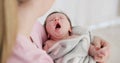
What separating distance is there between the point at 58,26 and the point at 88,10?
2.01 ft

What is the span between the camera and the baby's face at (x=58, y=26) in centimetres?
95

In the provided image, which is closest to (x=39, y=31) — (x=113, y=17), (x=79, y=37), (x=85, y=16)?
(x=79, y=37)

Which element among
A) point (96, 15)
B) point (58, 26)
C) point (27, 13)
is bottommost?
point (96, 15)

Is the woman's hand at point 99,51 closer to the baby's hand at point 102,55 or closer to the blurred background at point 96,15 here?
the baby's hand at point 102,55

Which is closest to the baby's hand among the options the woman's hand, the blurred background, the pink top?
the woman's hand

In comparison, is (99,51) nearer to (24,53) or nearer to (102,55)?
(102,55)

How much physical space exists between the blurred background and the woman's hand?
0.43m

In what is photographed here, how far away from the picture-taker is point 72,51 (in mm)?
905

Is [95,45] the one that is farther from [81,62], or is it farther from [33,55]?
[33,55]

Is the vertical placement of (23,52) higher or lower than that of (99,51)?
higher

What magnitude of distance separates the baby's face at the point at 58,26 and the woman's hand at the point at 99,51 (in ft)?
0.39

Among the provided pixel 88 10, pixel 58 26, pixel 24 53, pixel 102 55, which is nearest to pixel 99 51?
pixel 102 55

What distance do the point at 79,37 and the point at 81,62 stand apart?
9 centimetres

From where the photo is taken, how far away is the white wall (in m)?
1.44
